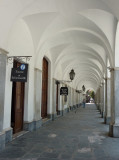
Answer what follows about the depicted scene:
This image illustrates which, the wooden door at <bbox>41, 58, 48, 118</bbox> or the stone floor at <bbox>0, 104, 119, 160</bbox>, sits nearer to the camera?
the stone floor at <bbox>0, 104, 119, 160</bbox>

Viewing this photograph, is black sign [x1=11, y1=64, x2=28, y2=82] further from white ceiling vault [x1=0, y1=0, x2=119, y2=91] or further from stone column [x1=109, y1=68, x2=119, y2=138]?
stone column [x1=109, y1=68, x2=119, y2=138]

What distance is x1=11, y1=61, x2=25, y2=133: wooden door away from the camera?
850 centimetres

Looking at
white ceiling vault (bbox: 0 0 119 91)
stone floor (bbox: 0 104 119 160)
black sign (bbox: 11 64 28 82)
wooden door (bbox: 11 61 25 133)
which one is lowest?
stone floor (bbox: 0 104 119 160)

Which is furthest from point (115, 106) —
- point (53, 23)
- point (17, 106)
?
point (53, 23)

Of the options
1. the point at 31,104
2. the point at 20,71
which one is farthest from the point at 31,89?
the point at 20,71

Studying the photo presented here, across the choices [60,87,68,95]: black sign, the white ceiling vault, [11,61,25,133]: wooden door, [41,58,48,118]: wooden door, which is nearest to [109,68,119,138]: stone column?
the white ceiling vault

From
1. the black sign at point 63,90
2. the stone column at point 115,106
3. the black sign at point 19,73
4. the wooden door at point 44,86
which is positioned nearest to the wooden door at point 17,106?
the black sign at point 19,73

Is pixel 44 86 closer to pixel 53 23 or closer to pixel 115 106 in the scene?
pixel 53 23

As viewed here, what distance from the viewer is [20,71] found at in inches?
276

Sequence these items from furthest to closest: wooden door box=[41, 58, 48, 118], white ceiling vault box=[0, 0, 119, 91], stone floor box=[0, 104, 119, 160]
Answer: wooden door box=[41, 58, 48, 118] < white ceiling vault box=[0, 0, 119, 91] < stone floor box=[0, 104, 119, 160]

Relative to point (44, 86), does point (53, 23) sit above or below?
above

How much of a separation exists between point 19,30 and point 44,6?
171cm

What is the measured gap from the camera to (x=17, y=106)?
8.78 meters

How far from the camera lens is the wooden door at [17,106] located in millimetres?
8500
